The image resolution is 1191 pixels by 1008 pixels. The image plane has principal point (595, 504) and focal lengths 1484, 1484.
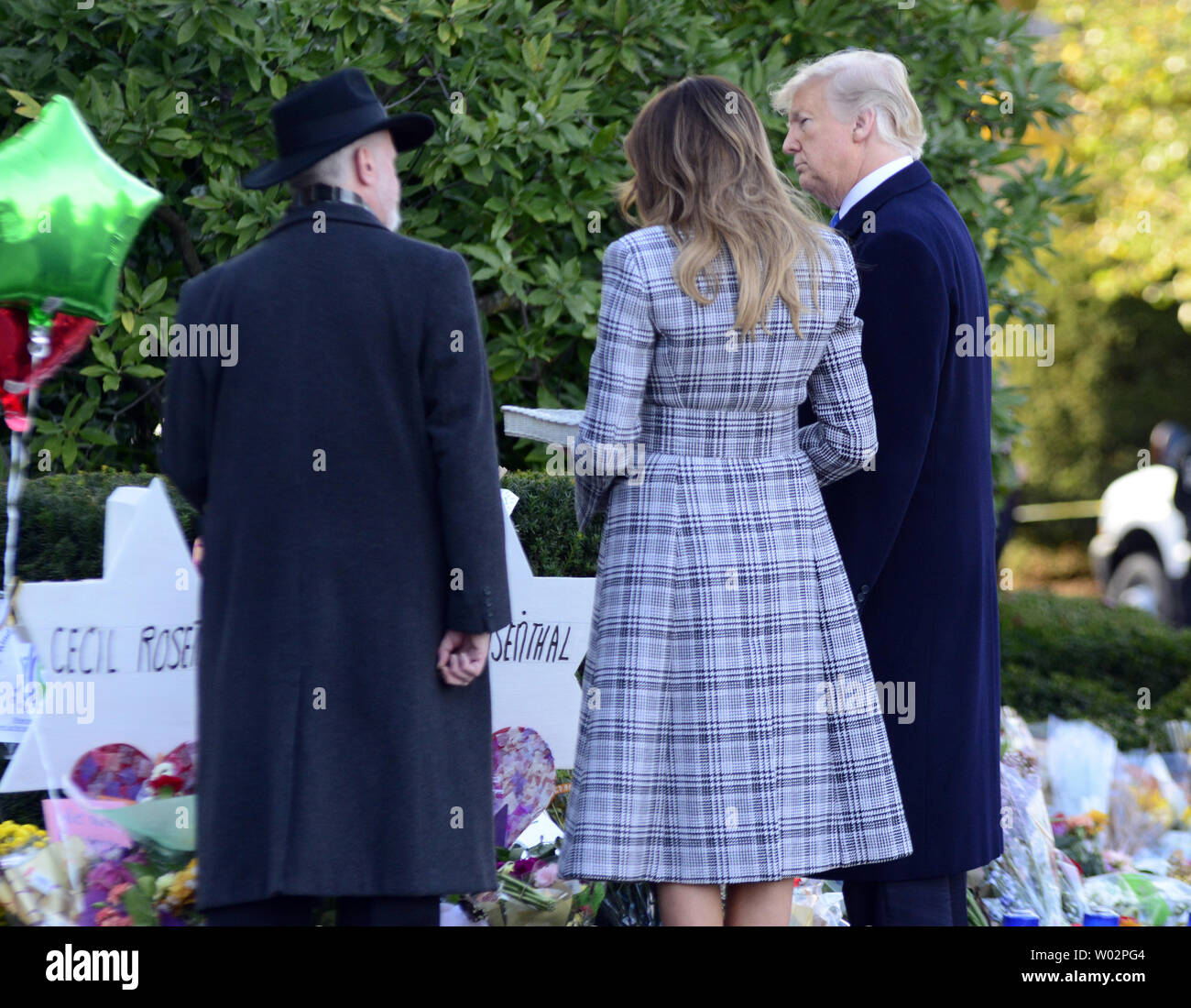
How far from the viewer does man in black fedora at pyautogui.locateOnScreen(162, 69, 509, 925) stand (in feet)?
9.14

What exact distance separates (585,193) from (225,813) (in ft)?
9.87

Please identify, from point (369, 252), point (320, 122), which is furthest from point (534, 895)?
point (320, 122)

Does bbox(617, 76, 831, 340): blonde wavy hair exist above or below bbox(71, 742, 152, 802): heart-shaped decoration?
above

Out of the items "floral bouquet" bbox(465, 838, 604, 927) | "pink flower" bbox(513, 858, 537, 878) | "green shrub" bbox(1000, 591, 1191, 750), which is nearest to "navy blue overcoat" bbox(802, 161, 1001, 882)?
"floral bouquet" bbox(465, 838, 604, 927)

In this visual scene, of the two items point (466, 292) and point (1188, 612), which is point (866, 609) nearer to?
point (466, 292)

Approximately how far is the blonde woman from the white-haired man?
0.47ft

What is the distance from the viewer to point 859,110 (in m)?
3.43

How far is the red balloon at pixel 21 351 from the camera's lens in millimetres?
3514

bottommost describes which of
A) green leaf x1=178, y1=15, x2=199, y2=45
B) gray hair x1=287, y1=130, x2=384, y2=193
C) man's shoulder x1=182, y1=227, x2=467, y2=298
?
man's shoulder x1=182, y1=227, x2=467, y2=298

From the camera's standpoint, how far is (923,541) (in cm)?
329

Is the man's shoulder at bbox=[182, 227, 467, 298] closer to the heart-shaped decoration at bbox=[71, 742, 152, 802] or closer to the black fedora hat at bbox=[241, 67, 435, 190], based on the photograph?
the black fedora hat at bbox=[241, 67, 435, 190]

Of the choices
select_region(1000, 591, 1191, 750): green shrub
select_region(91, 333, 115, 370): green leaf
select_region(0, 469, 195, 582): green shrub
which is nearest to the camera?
select_region(0, 469, 195, 582): green shrub

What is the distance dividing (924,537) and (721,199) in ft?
2.89

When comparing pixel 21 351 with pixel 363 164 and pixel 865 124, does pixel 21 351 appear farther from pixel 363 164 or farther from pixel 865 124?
pixel 865 124
